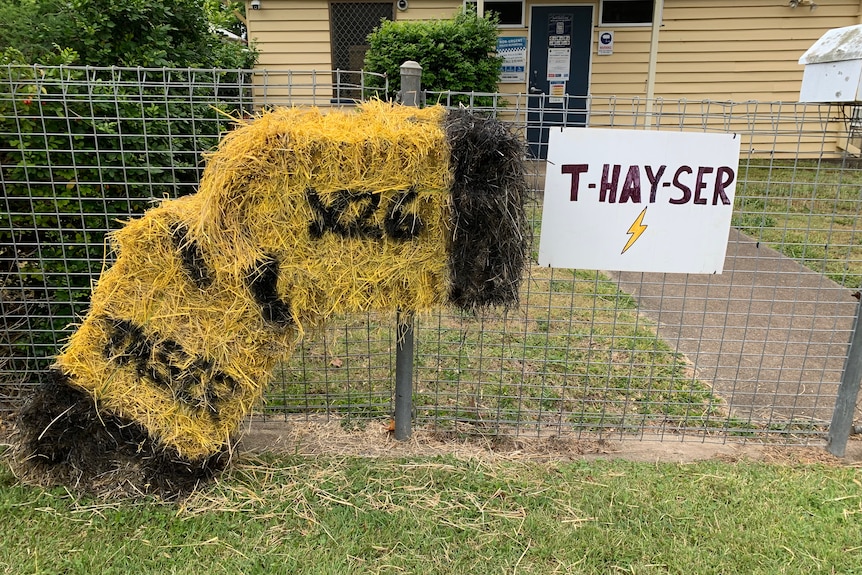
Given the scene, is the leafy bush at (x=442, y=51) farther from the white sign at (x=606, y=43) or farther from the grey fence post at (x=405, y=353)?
the grey fence post at (x=405, y=353)

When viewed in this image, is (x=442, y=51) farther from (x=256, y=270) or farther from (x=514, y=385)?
(x=256, y=270)

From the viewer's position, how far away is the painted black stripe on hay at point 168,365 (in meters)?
2.67

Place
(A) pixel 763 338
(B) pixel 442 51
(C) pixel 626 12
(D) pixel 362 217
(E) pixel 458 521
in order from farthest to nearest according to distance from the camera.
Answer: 1. (C) pixel 626 12
2. (B) pixel 442 51
3. (A) pixel 763 338
4. (E) pixel 458 521
5. (D) pixel 362 217

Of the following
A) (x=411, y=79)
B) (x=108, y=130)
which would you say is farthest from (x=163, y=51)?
(x=411, y=79)

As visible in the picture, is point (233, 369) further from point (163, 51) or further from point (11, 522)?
point (163, 51)

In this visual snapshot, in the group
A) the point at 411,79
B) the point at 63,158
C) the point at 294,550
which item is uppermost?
the point at 411,79

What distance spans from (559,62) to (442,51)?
8.62ft

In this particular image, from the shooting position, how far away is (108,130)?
2990mm

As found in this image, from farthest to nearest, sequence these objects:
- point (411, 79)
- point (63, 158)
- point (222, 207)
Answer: point (63, 158) < point (411, 79) < point (222, 207)

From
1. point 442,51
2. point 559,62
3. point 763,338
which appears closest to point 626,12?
point 559,62

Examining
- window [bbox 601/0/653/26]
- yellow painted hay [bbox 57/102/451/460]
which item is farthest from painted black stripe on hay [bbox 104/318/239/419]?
window [bbox 601/0/653/26]

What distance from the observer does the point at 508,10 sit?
33.3 ft

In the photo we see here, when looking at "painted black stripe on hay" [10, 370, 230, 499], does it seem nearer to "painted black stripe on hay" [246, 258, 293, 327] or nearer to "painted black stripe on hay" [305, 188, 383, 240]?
"painted black stripe on hay" [246, 258, 293, 327]

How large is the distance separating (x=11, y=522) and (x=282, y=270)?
161 cm
